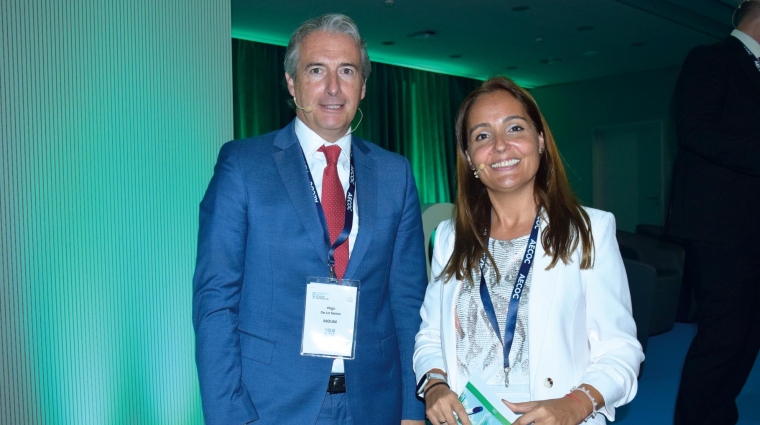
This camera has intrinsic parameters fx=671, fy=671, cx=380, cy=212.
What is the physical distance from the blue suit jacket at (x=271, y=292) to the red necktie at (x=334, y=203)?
0.03m

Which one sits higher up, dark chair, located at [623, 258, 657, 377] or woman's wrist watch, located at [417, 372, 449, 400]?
woman's wrist watch, located at [417, 372, 449, 400]

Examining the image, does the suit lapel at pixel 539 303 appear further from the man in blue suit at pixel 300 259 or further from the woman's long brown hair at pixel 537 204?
the man in blue suit at pixel 300 259

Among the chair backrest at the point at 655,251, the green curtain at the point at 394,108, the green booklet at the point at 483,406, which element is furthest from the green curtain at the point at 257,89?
the green booklet at the point at 483,406

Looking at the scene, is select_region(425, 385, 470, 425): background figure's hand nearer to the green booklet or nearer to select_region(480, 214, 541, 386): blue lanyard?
the green booklet

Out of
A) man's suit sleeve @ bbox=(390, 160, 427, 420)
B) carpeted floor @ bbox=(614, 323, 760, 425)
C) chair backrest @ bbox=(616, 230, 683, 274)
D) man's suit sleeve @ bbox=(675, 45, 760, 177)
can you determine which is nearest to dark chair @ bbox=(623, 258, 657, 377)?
carpeted floor @ bbox=(614, 323, 760, 425)

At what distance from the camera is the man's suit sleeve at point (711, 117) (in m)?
2.32

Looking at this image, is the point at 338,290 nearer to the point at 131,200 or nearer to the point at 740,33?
the point at 131,200

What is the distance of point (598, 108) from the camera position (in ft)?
36.9

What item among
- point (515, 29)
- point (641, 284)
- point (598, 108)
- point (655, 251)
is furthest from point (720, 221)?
point (598, 108)

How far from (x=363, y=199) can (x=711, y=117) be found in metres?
1.45

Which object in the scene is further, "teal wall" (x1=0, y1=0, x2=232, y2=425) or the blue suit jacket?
"teal wall" (x1=0, y1=0, x2=232, y2=425)

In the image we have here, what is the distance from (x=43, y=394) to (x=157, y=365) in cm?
49

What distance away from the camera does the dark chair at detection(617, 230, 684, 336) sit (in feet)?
19.6

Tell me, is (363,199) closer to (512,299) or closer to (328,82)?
(328,82)
